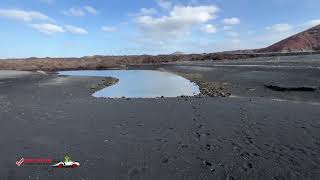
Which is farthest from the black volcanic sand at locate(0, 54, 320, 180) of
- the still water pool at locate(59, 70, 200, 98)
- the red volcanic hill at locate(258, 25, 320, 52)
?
the red volcanic hill at locate(258, 25, 320, 52)

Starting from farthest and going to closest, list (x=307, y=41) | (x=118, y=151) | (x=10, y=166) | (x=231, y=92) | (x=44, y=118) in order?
(x=307, y=41) < (x=231, y=92) < (x=44, y=118) < (x=118, y=151) < (x=10, y=166)

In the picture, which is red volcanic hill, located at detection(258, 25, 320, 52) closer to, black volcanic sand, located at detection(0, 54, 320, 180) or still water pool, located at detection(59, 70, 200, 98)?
still water pool, located at detection(59, 70, 200, 98)

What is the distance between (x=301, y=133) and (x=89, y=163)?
1022 cm

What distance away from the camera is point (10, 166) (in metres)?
13.4

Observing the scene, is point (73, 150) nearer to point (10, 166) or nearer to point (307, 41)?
point (10, 166)

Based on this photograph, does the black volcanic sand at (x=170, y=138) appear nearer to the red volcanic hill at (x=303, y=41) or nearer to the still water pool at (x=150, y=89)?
the still water pool at (x=150, y=89)

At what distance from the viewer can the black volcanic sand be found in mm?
12742

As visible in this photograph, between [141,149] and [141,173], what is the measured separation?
10.3 feet

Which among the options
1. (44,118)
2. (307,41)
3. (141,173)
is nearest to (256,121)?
(141,173)

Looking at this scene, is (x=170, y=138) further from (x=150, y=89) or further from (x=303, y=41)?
(x=303, y=41)

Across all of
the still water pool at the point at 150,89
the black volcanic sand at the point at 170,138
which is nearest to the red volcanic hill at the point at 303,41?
the still water pool at the point at 150,89

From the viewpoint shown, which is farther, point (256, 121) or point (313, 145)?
point (256, 121)

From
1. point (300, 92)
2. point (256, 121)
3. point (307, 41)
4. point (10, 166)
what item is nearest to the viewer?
point (10, 166)

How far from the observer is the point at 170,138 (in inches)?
683
